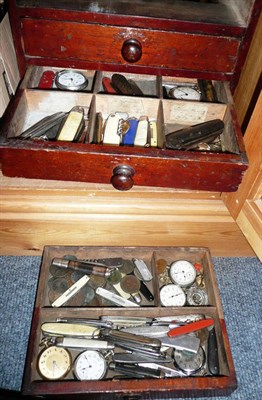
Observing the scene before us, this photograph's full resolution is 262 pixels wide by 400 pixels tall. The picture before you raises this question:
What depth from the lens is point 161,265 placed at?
1.13 meters

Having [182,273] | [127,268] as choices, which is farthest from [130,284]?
[182,273]

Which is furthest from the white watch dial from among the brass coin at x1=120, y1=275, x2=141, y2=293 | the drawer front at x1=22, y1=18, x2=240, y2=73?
the brass coin at x1=120, y1=275, x2=141, y2=293

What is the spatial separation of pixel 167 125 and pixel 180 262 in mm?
422

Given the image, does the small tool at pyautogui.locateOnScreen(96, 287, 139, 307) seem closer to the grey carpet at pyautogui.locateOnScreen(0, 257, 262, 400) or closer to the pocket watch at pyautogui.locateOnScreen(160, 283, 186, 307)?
the pocket watch at pyautogui.locateOnScreen(160, 283, 186, 307)

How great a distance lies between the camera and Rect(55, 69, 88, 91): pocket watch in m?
1.05

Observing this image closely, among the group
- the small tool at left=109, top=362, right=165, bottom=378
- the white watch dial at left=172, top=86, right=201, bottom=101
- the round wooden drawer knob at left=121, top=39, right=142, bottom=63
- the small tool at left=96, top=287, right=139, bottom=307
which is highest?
the white watch dial at left=172, top=86, right=201, bottom=101

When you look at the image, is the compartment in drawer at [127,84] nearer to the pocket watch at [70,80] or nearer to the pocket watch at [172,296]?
the pocket watch at [70,80]

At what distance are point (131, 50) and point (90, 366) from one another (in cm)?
80

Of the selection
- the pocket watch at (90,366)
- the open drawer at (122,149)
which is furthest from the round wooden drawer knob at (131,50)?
the pocket watch at (90,366)

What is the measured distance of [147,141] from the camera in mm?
957

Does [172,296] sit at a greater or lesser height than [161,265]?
lesser

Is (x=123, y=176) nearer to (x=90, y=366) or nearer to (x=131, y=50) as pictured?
(x=131, y=50)

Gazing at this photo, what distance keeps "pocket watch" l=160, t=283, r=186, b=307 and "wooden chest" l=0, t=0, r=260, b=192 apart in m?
0.35

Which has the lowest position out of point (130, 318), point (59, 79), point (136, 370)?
point (136, 370)
